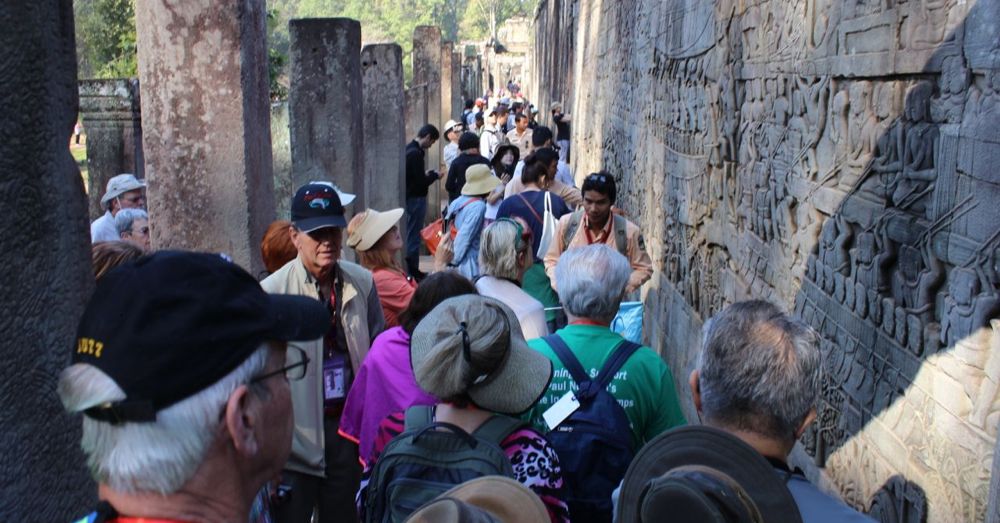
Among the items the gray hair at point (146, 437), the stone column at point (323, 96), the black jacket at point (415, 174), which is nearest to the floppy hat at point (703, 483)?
the gray hair at point (146, 437)

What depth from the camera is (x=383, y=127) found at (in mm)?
11195

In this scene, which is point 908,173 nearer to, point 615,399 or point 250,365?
point 615,399

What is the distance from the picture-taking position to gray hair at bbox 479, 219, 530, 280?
4.30 metres

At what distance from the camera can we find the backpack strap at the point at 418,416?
260 centimetres

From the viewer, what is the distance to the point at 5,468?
2.07 meters

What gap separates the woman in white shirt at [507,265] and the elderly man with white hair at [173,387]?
2716 millimetres

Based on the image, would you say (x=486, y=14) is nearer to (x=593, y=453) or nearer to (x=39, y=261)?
(x=593, y=453)

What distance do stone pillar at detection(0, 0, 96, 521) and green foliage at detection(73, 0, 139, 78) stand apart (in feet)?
55.5

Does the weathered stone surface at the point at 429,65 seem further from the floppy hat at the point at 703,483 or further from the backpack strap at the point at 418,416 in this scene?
the floppy hat at the point at 703,483

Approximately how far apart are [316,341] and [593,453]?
110 centimetres

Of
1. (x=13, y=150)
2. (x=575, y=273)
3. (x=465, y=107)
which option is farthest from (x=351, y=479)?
(x=465, y=107)

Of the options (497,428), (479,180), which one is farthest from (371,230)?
(479,180)

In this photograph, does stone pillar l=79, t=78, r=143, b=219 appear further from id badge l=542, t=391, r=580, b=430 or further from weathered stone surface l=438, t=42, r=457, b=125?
weathered stone surface l=438, t=42, r=457, b=125

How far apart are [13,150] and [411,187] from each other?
10088 millimetres
